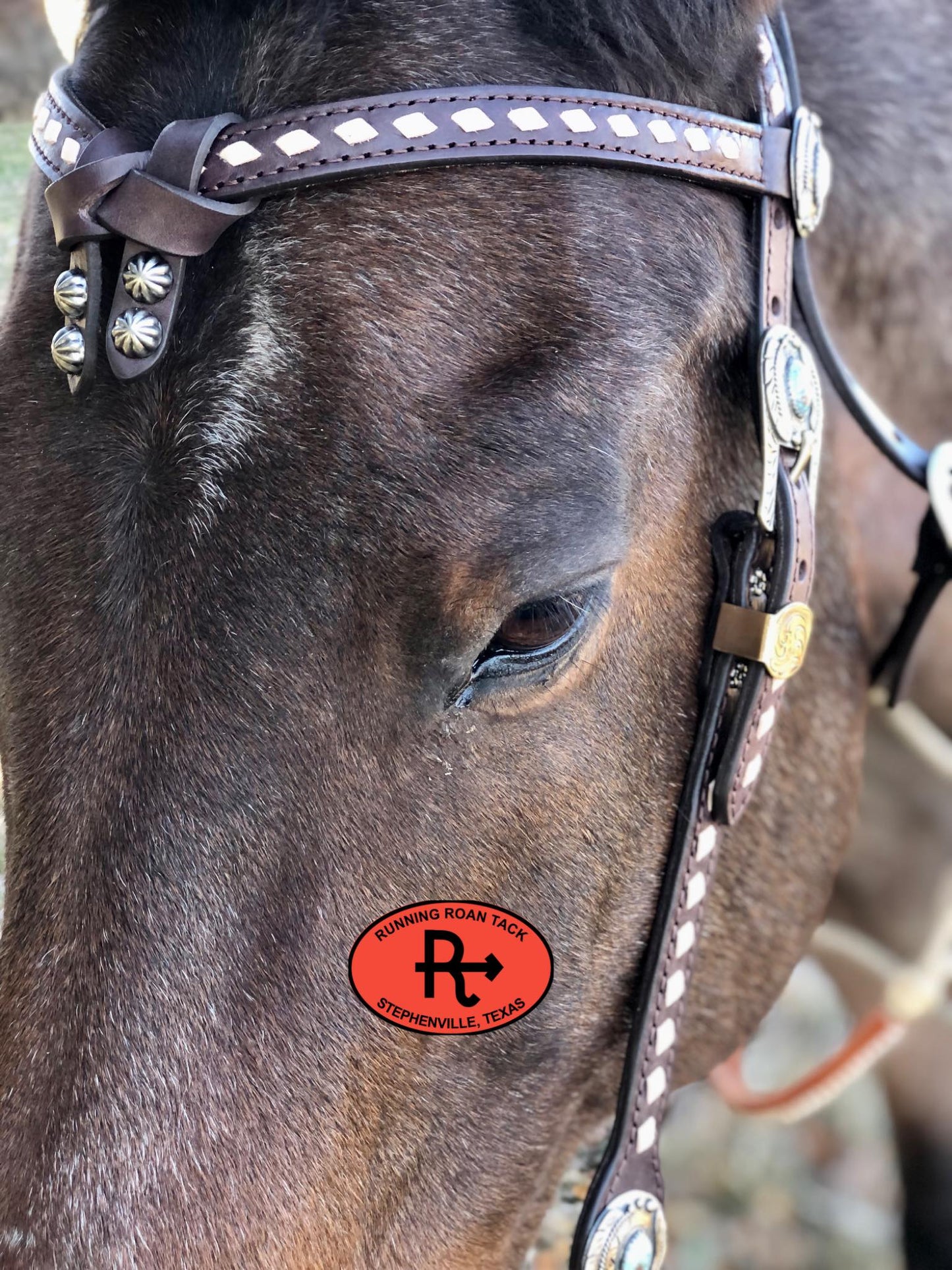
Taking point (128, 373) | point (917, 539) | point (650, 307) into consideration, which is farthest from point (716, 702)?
point (128, 373)

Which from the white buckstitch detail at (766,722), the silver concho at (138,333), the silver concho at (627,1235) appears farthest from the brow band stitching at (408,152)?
the silver concho at (627,1235)

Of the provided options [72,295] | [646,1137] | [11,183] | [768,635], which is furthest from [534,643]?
[11,183]

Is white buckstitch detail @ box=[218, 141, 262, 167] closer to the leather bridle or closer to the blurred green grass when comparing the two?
the leather bridle

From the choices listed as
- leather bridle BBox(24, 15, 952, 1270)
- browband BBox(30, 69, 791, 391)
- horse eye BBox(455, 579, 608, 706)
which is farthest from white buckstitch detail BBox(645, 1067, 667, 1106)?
browband BBox(30, 69, 791, 391)

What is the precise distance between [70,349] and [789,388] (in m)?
0.63

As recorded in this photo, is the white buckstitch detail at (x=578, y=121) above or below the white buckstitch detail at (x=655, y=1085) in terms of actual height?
above

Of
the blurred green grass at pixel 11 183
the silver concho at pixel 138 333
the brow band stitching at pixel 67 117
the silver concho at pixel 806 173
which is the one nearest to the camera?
the silver concho at pixel 138 333

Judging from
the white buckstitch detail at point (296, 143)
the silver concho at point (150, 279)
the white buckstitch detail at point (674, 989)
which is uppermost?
the white buckstitch detail at point (296, 143)

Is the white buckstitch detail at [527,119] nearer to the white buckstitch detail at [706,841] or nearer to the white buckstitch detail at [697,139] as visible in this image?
the white buckstitch detail at [697,139]

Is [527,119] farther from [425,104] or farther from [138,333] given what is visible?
[138,333]

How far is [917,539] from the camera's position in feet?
4.74

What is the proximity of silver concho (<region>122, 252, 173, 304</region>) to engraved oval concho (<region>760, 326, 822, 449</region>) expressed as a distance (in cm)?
53

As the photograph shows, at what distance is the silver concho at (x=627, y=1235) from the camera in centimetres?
117

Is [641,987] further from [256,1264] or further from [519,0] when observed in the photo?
[519,0]
